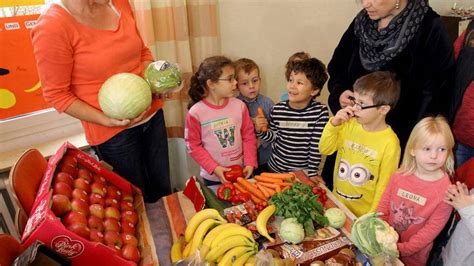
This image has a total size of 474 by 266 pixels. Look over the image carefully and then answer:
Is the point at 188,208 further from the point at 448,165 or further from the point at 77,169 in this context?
the point at 448,165

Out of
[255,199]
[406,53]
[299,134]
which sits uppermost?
[406,53]

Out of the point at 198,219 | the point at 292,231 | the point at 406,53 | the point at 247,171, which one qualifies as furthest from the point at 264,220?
the point at 406,53

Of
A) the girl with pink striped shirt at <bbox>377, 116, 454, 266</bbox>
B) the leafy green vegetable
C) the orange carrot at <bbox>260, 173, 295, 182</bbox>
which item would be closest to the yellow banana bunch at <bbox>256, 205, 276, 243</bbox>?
the leafy green vegetable

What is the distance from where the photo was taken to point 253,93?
7.50 feet

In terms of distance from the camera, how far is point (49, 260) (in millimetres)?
1056

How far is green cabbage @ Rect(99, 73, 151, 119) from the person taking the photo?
4.94 feet

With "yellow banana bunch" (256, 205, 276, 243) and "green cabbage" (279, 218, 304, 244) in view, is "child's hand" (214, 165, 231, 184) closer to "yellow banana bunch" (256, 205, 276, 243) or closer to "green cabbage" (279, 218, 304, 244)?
"yellow banana bunch" (256, 205, 276, 243)

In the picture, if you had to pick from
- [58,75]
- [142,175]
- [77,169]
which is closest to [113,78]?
[58,75]

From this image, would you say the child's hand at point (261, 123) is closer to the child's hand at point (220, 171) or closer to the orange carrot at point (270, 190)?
the child's hand at point (220, 171)

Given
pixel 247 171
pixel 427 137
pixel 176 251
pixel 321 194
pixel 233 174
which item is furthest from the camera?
pixel 247 171

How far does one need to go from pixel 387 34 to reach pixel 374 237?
0.96 m

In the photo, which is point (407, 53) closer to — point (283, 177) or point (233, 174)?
point (283, 177)

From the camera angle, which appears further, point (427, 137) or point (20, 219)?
point (427, 137)

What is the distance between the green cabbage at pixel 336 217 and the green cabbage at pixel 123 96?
894mm
